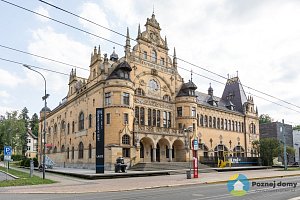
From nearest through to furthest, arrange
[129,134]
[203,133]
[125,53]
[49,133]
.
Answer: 1. [129,134]
2. [125,53]
3. [203,133]
4. [49,133]

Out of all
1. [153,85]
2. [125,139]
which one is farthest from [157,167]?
[153,85]

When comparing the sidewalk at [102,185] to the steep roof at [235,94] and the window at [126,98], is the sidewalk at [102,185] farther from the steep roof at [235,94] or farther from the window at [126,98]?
the steep roof at [235,94]

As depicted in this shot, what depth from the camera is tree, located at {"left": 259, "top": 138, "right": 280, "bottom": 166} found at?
5816 cm

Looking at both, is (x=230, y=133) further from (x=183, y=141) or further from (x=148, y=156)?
(x=148, y=156)

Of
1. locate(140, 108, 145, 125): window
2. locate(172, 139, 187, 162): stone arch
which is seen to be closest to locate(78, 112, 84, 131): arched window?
locate(140, 108, 145, 125): window

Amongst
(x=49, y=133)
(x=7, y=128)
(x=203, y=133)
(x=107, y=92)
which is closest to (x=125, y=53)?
(x=107, y=92)

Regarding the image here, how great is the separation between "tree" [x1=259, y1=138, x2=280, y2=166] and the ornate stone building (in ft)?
21.8

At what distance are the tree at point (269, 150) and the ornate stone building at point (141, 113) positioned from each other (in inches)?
261

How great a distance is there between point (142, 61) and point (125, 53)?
3.39m

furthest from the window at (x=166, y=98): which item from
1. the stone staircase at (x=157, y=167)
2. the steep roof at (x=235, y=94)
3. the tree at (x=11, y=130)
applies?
the tree at (x=11, y=130)

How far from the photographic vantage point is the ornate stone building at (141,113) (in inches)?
1708

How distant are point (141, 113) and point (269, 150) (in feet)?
84.7

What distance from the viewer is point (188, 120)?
173 feet

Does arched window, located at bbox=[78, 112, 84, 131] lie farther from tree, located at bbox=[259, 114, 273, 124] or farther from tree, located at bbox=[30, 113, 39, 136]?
tree, located at bbox=[30, 113, 39, 136]
